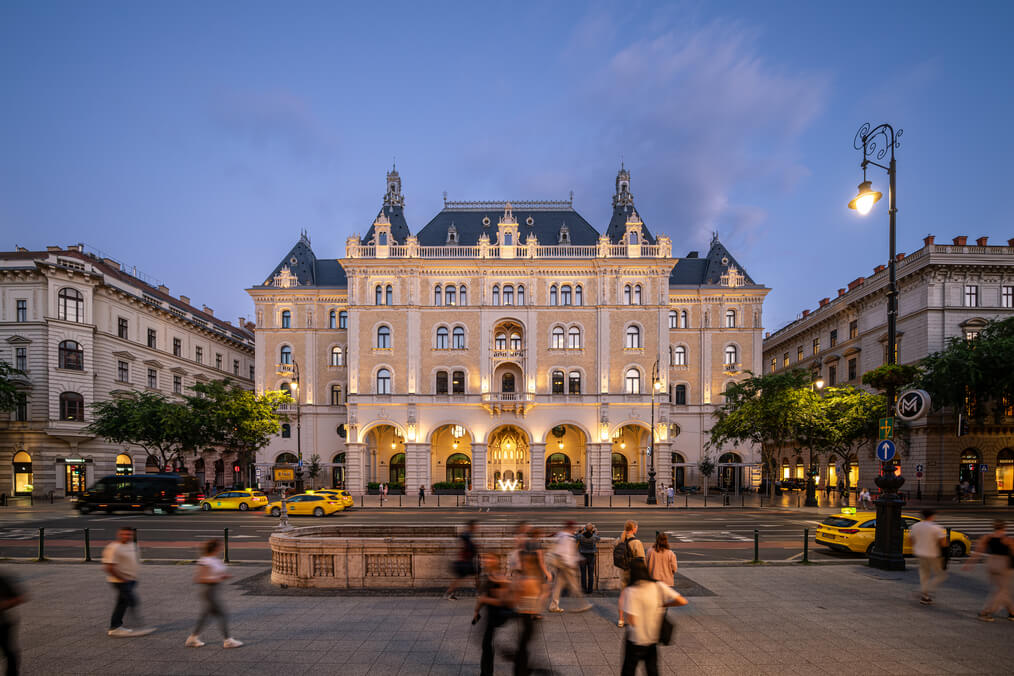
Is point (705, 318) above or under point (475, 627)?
above

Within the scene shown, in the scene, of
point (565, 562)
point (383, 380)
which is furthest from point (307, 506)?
point (565, 562)

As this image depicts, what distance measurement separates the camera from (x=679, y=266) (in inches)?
2095

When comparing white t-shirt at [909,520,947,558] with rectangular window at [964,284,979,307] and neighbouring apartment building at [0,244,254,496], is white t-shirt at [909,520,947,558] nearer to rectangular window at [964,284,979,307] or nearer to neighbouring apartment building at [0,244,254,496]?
rectangular window at [964,284,979,307]

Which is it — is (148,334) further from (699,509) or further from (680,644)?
(680,644)

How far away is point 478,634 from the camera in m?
8.71

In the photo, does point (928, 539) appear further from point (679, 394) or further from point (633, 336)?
point (679, 394)

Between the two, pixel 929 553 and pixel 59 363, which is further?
pixel 59 363

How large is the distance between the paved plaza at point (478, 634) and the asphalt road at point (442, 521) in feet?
15.6

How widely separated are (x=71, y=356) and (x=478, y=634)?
42811 millimetres

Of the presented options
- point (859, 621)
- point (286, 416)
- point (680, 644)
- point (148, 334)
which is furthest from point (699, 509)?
point (148, 334)

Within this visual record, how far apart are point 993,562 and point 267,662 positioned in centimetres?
1229

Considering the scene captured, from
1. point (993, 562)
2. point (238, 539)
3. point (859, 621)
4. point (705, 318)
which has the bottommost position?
point (238, 539)

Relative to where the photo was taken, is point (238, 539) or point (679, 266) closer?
point (238, 539)

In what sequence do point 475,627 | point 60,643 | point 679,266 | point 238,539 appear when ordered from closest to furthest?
point 60,643 → point 475,627 → point 238,539 → point 679,266
